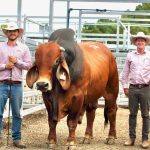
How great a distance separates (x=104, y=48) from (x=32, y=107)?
272 centimetres

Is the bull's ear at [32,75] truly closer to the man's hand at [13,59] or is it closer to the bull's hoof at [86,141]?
the man's hand at [13,59]

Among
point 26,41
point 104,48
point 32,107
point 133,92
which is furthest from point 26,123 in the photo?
point 133,92

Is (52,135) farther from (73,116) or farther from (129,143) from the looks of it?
(129,143)

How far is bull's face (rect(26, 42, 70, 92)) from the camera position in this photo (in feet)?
22.9

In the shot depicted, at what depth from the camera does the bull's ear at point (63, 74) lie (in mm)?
7102

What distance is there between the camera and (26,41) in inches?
402

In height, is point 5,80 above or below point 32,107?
above

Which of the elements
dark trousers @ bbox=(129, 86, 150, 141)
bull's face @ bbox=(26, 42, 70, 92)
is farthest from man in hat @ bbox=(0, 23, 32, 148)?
dark trousers @ bbox=(129, 86, 150, 141)

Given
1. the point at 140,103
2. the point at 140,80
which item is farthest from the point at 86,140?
the point at 140,80

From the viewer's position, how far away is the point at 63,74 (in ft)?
23.4

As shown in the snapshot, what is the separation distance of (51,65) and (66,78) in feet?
0.99

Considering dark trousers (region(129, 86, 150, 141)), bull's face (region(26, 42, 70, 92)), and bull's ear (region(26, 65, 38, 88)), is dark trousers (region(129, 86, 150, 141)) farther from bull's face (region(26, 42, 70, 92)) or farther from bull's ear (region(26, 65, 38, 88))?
bull's ear (region(26, 65, 38, 88))

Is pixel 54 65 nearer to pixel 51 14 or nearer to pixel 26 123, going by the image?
pixel 26 123

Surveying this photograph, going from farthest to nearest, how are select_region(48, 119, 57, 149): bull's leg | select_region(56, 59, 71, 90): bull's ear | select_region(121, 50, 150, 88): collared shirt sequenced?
select_region(121, 50, 150, 88): collared shirt
select_region(48, 119, 57, 149): bull's leg
select_region(56, 59, 71, 90): bull's ear
